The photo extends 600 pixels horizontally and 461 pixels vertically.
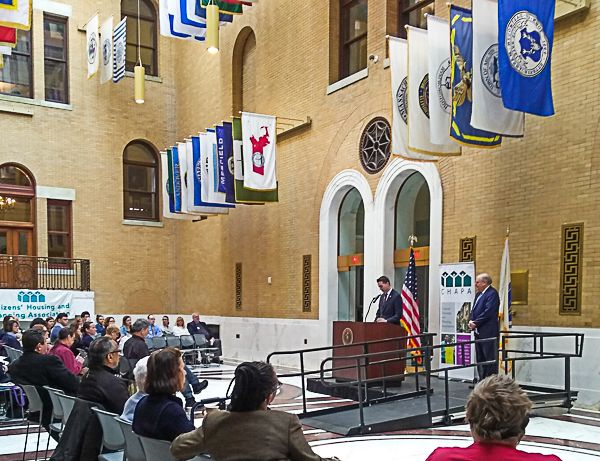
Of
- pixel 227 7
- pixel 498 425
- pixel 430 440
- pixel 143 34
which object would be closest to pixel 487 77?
pixel 430 440

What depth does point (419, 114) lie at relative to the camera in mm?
9789

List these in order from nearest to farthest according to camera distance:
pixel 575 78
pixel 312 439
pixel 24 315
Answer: pixel 312 439 < pixel 575 78 < pixel 24 315

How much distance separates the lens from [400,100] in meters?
10.4

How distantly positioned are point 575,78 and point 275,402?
6.38 m

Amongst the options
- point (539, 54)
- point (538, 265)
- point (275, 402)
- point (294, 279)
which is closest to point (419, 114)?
point (539, 54)

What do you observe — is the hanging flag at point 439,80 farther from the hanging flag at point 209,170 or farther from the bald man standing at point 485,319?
the hanging flag at point 209,170

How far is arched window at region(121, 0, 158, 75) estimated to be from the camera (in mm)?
20383

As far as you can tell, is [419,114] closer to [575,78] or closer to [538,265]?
[575,78]

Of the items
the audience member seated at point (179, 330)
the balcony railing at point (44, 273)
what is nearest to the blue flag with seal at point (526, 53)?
the audience member seated at point (179, 330)

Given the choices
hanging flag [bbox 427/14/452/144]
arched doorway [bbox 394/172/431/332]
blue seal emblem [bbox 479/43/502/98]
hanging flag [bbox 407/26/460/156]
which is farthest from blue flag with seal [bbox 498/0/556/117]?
arched doorway [bbox 394/172/431/332]

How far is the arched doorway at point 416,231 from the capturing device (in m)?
11.9

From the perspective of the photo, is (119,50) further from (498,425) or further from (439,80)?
(498,425)

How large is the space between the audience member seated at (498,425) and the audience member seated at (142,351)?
573 cm

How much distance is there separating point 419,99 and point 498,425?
8.15 metres
